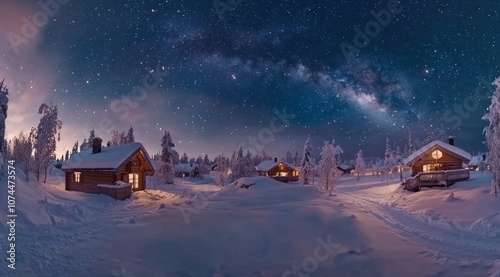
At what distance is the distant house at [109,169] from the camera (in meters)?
27.0

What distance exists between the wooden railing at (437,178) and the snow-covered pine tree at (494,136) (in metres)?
7.35

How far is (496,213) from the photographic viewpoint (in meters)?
17.0

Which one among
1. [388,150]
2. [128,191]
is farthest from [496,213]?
[388,150]

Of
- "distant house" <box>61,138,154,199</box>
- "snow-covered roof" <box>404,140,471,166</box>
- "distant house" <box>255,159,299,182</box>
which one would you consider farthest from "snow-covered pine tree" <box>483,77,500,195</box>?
"distant house" <box>255,159,299,182</box>

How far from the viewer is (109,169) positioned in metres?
27.6

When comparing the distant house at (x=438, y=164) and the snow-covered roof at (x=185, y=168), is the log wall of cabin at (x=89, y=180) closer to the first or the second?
Result: the distant house at (x=438, y=164)

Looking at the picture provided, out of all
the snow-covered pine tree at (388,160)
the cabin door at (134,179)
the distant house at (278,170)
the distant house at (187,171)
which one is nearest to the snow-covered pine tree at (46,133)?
the cabin door at (134,179)

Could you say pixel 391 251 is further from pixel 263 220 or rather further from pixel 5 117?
pixel 5 117

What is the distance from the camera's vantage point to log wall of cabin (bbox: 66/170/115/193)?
92.7 feet

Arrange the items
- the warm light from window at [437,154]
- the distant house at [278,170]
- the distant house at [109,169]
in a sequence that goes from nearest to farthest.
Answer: the distant house at [109,169] < the warm light from window at [437,154] < the distant house at [278,170]

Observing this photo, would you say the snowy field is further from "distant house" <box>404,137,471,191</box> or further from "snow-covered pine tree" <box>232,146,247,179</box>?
"snow-covered pine tree" <box>232,146,247,179</box>

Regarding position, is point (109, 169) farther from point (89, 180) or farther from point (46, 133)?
point (46, 133)

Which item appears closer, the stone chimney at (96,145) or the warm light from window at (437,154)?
the stone chimney at (96,145)

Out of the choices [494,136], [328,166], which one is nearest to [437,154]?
[494,136]
